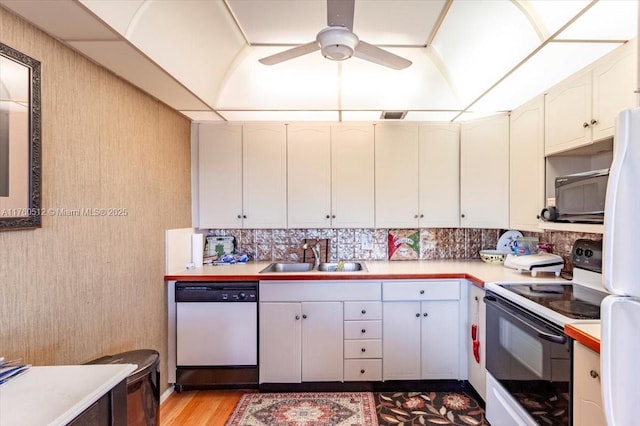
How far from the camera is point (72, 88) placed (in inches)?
61.3

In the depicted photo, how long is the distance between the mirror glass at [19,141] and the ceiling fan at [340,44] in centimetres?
104

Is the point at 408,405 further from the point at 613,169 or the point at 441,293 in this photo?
the point at 613,169

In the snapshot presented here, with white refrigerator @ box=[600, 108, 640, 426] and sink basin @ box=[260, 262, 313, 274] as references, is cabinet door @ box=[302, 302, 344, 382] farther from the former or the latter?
white refrigerator @ box=[600, 108, 640, 426]

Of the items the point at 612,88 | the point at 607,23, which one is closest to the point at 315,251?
the point at 612,88

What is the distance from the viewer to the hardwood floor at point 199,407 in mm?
2051

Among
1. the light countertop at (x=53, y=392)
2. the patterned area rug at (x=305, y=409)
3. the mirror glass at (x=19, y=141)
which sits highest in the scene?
the mirror glass at (x=19, y=141)

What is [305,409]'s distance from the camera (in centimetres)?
215

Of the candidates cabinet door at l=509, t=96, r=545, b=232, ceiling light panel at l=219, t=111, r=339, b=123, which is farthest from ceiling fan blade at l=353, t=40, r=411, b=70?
cabinet door at l=509, t=96, r=545, b=232

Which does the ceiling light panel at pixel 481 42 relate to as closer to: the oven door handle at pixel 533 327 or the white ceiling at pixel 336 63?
the white ceiling at pixel 336 63

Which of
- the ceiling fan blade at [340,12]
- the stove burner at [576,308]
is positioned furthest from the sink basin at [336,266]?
the ceiling fan blade at [340,12]

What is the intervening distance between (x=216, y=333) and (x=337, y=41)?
213cm

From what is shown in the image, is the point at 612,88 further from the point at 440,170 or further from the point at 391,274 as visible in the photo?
the point at 391,274

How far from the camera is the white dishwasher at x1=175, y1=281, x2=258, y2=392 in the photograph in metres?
2.34

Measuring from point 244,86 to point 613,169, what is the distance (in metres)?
2.24
